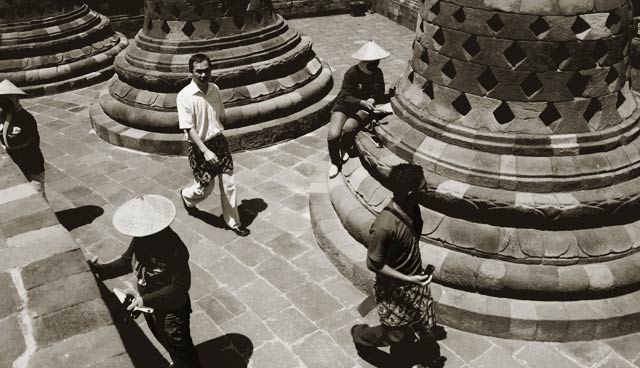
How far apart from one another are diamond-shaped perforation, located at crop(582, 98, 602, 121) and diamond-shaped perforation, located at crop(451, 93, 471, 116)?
0.97 metres

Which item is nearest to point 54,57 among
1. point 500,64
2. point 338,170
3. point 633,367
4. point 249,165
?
point 249,165

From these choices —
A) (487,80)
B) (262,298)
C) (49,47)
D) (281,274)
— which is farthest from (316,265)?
(49,47)

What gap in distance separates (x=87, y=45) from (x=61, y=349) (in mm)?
10116

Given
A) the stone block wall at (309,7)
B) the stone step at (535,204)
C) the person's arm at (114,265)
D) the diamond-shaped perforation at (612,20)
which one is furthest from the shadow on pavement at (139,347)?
the stone block wall at (309,7)

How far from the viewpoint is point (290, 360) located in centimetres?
442

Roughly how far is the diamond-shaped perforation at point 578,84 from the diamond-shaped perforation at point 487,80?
60 cm

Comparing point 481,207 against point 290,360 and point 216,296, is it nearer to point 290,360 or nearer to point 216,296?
point 290,360

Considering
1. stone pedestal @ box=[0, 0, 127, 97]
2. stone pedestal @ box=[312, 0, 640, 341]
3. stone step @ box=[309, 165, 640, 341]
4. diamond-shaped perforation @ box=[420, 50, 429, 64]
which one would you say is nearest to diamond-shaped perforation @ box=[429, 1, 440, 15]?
stone pedestal @ box=[312, 0, 640, 341]

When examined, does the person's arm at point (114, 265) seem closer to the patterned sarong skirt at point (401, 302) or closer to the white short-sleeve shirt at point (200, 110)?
the patterned sarong skirt at point (401, 302)

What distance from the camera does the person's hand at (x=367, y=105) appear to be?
6.04m

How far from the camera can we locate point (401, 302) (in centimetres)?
383

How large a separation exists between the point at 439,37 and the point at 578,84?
1.26 meters

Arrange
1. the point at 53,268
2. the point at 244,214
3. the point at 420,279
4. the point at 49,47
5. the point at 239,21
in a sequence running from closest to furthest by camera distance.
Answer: the point at 53,268 < the point at 420,279 < the point at 244,214 < the point at 239,21 < the point at 49,47

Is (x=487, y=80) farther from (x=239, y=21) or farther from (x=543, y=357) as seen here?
(x=239, y=21)
